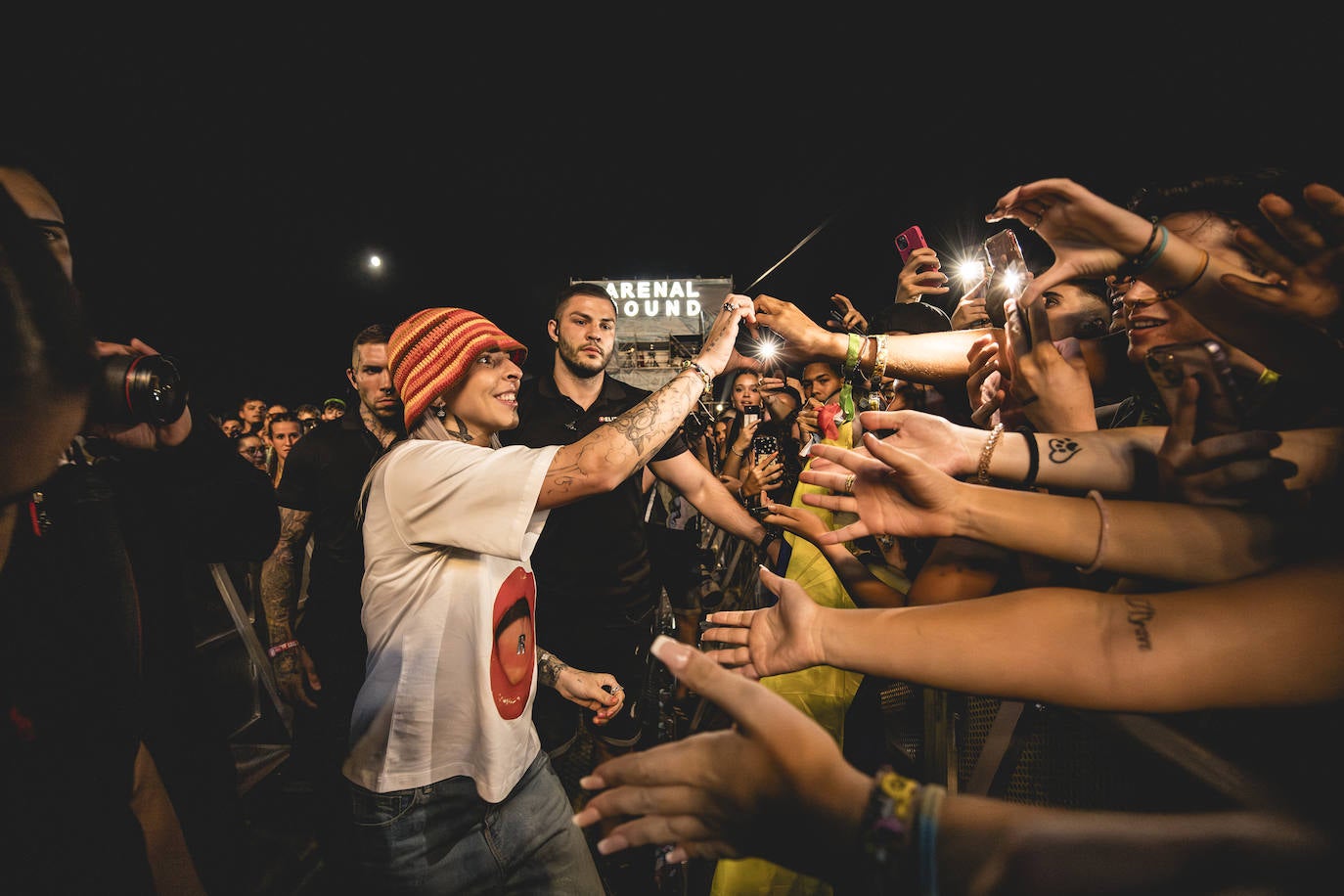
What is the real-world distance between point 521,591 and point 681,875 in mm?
2199

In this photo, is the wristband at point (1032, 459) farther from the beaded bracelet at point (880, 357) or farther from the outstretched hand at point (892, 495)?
the beaded bracelet at point (880, 357)

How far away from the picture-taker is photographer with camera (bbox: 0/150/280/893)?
123 cm

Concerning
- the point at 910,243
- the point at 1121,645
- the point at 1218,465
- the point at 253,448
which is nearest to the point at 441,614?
the point at 1121,645

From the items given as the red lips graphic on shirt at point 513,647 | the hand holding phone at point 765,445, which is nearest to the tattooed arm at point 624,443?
the red lips graphic on shirt at point 513,647

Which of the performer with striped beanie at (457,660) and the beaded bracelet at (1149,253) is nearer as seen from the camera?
the beaded bracelet at (1149,253)

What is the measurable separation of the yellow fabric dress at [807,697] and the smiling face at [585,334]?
1.73 m

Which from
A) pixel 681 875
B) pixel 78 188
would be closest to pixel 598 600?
pixel 681 875

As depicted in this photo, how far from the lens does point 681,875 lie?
2875 millimetres

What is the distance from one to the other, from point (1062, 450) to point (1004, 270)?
0.97 m

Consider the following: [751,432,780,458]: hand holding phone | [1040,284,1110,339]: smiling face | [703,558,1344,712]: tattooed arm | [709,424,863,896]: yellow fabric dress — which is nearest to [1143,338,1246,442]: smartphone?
[703,558,1344,712]: tattooed arm

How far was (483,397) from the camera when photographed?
2238mm

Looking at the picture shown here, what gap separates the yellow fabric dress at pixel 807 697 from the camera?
235 centimetres

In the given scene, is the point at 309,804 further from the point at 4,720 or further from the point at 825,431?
the point at 825,431

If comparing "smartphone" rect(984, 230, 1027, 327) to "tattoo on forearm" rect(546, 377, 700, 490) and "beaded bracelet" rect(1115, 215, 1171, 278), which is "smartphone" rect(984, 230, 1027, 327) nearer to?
"beaded bracelet" rect(1115, 215, 1171, 278)
